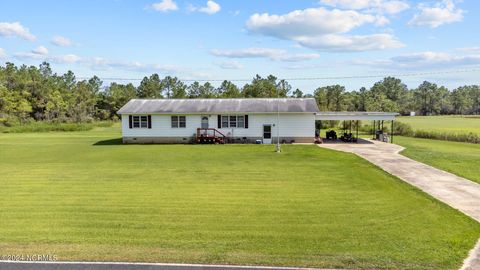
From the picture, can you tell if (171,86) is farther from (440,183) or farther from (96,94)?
(440,183)

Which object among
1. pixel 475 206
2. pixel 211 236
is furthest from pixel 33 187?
pixel 475 206

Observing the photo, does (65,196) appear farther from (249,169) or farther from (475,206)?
(475,206)

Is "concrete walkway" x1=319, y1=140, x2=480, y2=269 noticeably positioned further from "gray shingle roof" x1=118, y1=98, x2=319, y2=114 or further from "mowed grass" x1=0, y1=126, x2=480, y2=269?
"gray shingle roof" x1=118, y1=98, x2=319, y2=114

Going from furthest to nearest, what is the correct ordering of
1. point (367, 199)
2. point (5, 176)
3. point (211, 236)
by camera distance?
point (5, 176), point (367, 199), point (211, 236)

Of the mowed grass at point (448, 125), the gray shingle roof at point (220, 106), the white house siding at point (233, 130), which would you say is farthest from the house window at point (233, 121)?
the mowed grass at point (448, 125)

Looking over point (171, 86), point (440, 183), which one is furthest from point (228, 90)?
point (440, 183)

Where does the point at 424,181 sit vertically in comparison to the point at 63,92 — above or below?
below
